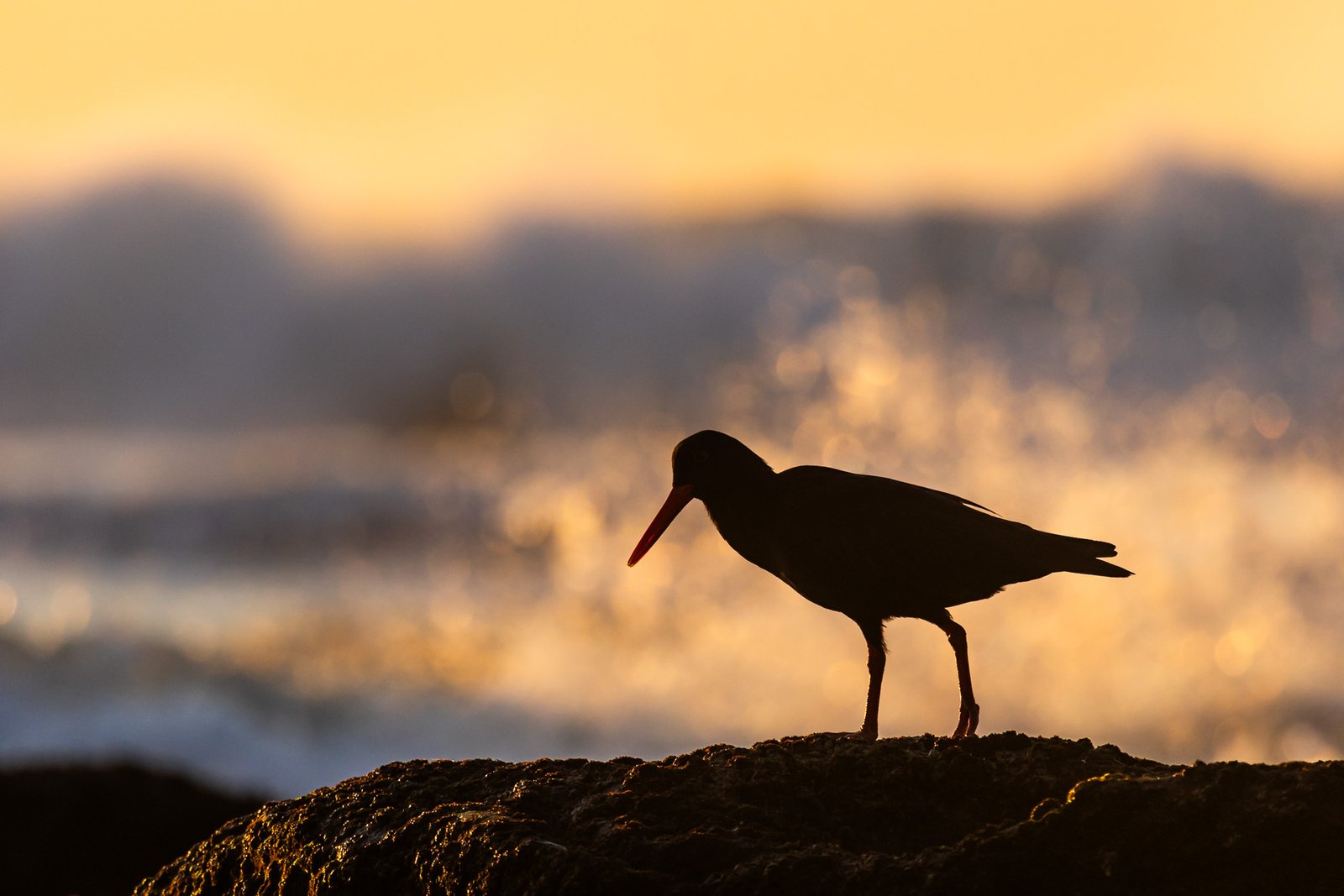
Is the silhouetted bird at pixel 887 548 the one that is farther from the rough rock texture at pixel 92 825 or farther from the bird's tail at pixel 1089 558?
the rough rock texture at pixel 92 825

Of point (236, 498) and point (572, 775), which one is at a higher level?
point (236, 498)

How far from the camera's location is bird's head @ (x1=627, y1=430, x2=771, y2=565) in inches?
317

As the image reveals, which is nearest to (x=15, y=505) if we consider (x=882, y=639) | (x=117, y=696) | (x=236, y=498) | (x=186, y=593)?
(x=236, y=498)

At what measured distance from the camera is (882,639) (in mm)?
7750

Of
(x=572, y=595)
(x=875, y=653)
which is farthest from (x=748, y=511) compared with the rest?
(x=572, y=595)

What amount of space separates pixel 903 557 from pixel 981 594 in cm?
57

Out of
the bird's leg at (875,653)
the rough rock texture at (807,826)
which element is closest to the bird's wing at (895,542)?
the bird's leg at (875,653)

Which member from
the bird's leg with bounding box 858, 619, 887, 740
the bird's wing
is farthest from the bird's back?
the bird's leg with bounding box 858, 619, 887, 740

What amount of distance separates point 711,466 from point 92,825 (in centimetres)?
804

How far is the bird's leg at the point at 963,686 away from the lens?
7012mm

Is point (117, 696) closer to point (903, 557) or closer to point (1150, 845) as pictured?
point (903, 557)

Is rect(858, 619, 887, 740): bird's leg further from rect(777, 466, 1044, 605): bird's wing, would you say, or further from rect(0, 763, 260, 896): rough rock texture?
rect(0, 763, 260, 896): rough rock texture

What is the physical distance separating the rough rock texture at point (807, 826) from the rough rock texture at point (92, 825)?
6192mm

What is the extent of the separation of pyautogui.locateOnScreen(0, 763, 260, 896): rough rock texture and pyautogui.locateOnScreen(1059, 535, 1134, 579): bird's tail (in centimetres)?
849
